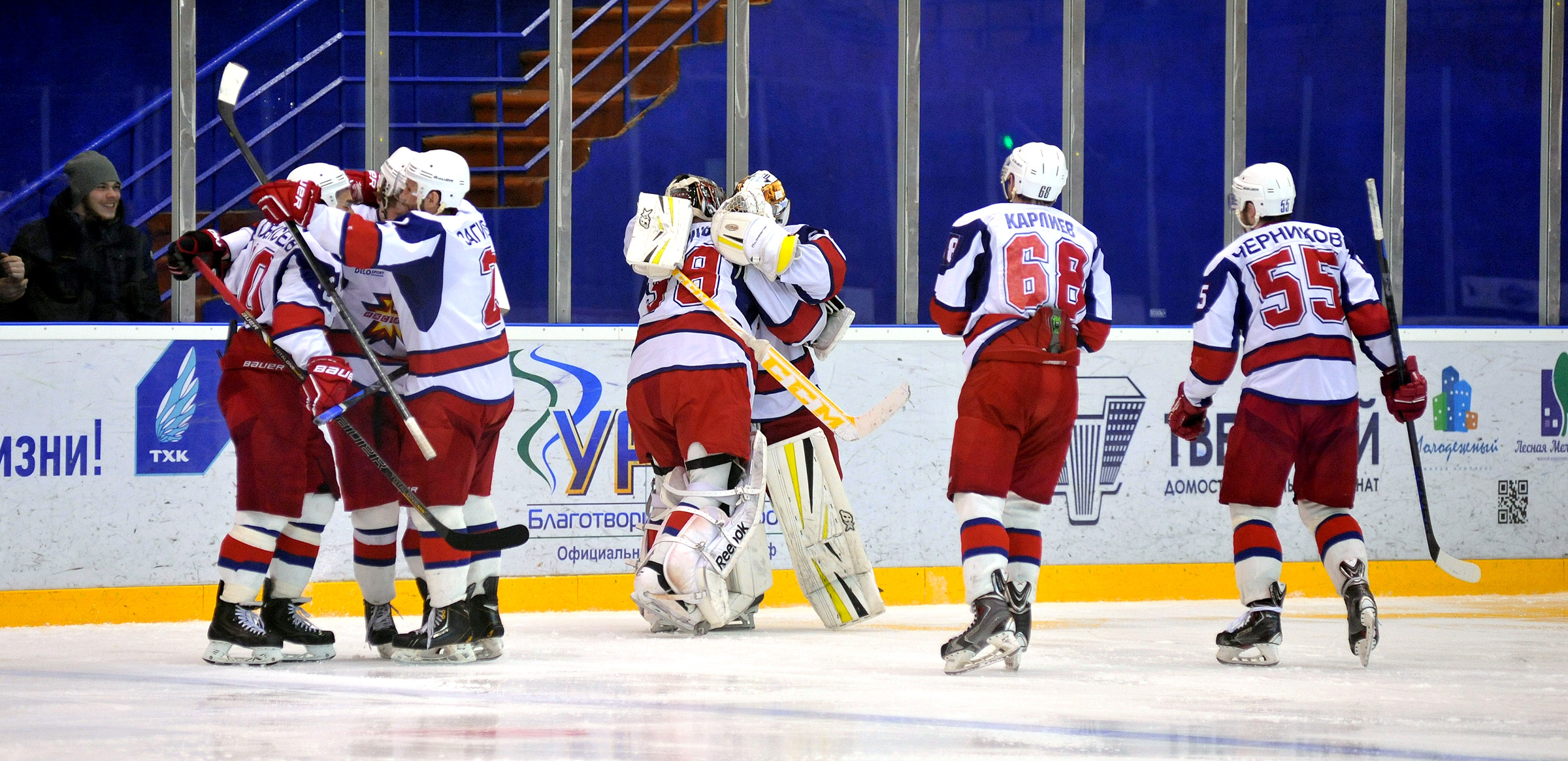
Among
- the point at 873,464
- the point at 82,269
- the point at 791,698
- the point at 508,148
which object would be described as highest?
the point at 508,148

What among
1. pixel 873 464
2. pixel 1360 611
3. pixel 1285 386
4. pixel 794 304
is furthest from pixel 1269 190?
pixel 873 464

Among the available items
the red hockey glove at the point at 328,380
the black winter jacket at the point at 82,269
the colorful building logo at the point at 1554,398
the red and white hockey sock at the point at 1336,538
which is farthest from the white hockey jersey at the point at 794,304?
the colorful building logo at the point at 1554,398

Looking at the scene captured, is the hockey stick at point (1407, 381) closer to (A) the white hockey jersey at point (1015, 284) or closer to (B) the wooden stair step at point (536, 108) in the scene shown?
(A) the white hockey jersey at point (1015, 284)

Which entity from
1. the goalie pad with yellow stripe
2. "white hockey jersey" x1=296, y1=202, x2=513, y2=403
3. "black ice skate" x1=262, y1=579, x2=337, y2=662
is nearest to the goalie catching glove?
the goalie pad with yellow stripe

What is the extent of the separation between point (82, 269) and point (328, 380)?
6.20ft

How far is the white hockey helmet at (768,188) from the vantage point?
5.10 m

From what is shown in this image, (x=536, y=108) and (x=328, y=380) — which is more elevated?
(x=536, y=108)

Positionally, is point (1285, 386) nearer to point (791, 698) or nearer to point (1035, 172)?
point (1035, 172)

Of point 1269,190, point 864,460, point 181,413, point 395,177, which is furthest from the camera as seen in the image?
point 864,460

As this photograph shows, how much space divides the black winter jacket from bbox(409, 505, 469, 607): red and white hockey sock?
72.2 inches

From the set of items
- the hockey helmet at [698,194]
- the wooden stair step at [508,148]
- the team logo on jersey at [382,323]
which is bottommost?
the team logo on jersey at [382,323]

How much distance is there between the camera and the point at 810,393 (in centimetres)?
496

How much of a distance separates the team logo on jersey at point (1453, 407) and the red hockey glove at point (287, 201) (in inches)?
177

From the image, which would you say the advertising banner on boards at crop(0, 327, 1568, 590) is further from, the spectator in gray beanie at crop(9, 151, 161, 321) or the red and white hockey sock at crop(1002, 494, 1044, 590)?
the red and white hockey sock at crop(1002, 494, 1044, 590)
